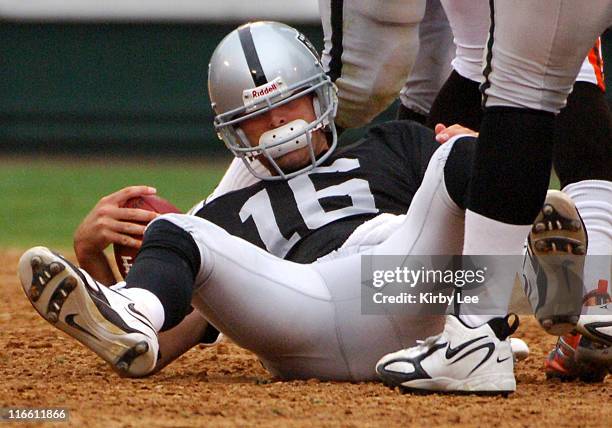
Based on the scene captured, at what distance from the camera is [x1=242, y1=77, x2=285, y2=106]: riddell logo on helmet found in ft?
11.0

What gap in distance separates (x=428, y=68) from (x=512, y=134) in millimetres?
1825

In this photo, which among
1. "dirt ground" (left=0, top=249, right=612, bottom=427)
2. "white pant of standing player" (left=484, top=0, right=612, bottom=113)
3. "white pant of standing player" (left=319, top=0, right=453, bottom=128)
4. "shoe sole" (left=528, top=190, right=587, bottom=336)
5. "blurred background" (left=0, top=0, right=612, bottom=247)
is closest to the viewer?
"dirt ground" (left=0, top=249, right=612, bottom=427)

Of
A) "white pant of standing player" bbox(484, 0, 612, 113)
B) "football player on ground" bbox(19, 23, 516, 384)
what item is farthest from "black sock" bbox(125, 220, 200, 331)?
"white pant of standing player" bbox(484, 0, 612, 113)

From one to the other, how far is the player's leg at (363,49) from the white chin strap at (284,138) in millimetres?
594

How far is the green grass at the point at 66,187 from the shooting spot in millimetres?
8258

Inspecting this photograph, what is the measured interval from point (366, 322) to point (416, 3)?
1.31 metres

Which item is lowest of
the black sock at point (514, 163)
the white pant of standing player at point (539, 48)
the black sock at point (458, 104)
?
the black sock at point (458, 104)

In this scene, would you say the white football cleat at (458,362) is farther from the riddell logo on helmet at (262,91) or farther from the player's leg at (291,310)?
the riddell logo on helmet at (262,91)

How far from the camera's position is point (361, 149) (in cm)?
345

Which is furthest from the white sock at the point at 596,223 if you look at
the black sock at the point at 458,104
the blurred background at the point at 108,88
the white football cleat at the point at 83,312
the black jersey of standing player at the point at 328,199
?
the blurred background at the point at 108,88

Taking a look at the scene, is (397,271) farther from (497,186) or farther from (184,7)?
(184,7)

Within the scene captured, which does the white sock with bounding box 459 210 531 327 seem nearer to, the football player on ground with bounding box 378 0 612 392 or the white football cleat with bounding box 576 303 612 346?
the football player on ground with bounding box 378 0 612 392

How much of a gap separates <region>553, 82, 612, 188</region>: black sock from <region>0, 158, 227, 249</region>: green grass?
4.21 metres

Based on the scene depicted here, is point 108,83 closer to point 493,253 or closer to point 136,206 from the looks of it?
point 136,206
